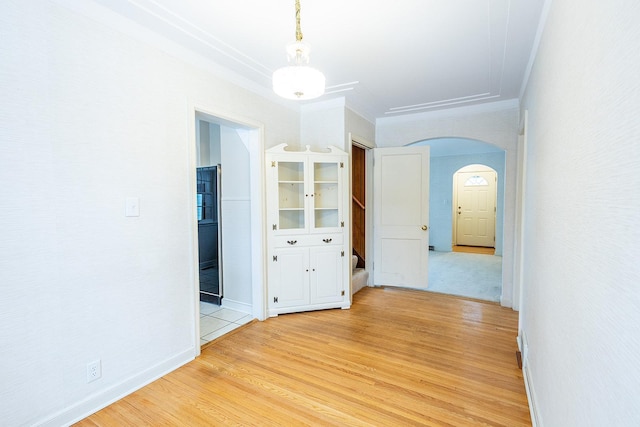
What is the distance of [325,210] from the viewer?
3.60 m

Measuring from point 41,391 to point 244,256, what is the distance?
2.05 m

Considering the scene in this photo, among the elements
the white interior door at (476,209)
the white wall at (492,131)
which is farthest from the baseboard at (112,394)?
the white interior door at (476,209)

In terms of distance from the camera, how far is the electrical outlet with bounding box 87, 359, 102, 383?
6.11 feet

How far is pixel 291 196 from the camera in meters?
3.48

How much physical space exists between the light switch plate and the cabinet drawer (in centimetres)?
150

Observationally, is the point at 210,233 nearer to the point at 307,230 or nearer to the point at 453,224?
the point at 307,230

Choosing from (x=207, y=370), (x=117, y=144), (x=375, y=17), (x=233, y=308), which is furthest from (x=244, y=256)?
(x=375, y=17)

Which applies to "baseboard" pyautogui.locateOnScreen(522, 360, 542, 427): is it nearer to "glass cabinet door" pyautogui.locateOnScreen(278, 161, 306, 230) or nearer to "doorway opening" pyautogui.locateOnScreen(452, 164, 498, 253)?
"glass cabinet door" pyautogui.locateOnScreen(278, 161, 306, 230)

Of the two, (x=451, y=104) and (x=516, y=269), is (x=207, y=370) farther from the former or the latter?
(x=451, y=104)

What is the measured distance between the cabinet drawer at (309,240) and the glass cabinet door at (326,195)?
0.12 m

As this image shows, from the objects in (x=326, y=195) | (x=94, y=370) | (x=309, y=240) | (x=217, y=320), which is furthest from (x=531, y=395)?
(x=217, y=320)

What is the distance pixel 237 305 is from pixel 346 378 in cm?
A: 187

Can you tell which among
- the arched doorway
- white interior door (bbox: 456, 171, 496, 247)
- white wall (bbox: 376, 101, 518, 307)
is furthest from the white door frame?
white interior door (bbox: 456, 171, 496, 247)

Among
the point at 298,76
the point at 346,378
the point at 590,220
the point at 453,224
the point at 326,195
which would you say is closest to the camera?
the point at 590,220
